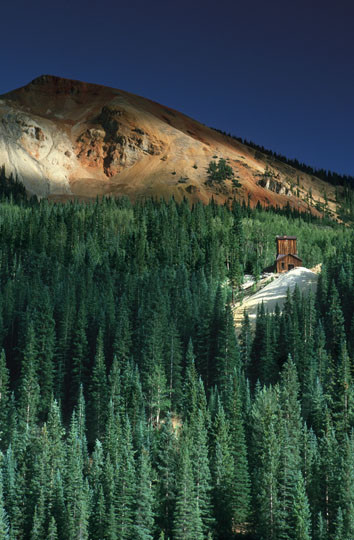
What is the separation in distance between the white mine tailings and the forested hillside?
8057 mm

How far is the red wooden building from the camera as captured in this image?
168625 mm

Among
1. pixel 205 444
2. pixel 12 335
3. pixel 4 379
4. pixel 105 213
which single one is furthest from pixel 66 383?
pixel 105 213

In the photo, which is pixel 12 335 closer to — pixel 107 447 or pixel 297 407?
pixel 107 447

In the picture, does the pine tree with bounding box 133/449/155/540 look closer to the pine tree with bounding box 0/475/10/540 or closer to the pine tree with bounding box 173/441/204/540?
the pine tree with bounding box 173/441/204/540

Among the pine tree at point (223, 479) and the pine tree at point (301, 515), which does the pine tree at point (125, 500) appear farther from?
the pine tree at point (301, 515)

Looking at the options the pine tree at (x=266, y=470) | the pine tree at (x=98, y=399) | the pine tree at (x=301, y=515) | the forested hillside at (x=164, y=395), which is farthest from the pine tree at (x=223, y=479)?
the pine tree at (x=98, y=399)

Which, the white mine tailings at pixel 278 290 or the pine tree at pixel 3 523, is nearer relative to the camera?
the pine tree at pixel 3 523

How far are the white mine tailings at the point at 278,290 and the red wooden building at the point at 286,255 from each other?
9.58 meters

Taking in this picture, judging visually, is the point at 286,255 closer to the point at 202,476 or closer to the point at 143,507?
the point at 202,476

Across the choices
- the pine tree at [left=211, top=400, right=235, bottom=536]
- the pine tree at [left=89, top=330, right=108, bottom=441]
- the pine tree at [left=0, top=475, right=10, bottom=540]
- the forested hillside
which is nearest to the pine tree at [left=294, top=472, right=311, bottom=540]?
the forested hillside

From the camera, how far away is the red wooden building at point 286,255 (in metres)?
169

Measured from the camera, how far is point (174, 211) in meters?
198

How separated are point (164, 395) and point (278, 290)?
187 ft

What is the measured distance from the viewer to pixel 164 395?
9894 centimetres
